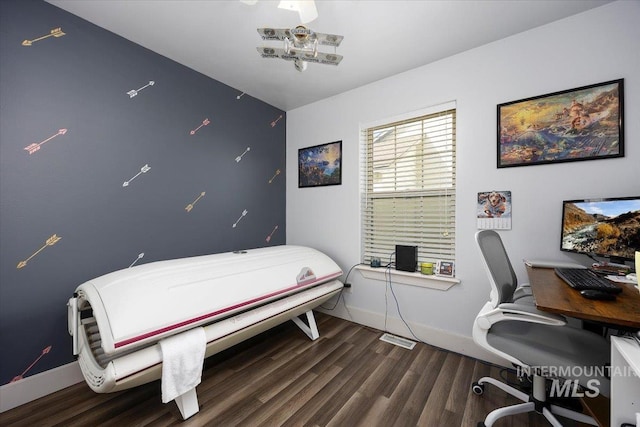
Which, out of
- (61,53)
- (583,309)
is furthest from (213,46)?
(583,309)

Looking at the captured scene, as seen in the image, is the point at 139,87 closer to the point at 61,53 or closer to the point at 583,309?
the point at 61,53

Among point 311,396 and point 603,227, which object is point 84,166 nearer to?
point 311,396

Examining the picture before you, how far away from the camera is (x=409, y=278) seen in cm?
240

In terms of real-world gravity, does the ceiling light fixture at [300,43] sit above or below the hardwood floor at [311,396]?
above

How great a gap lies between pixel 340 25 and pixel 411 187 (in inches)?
59.7

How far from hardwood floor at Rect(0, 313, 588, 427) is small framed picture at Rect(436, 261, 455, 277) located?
0.67 metres

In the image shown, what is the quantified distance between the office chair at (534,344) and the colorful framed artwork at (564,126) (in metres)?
0.87

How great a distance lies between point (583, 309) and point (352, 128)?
7.75 feet

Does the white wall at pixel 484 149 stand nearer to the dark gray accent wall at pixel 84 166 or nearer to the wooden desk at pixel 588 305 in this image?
the wooden desk at pixel 588 305

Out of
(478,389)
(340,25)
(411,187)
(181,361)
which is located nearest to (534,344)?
(478,389)

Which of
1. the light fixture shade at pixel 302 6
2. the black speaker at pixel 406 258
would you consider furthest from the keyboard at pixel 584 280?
the light fixture shade at pixel 302 6

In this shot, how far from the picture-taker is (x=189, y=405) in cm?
149

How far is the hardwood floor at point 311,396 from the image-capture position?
1456 mm

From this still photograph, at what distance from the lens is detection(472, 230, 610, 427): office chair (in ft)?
3.54
